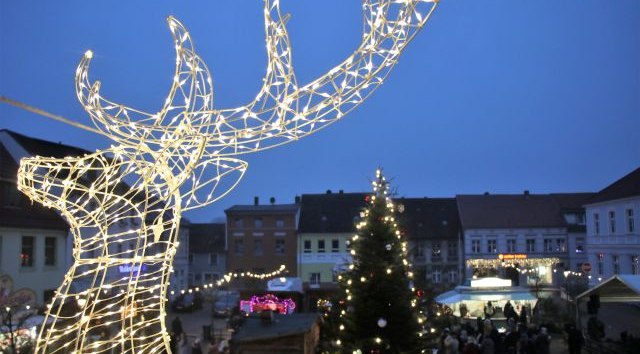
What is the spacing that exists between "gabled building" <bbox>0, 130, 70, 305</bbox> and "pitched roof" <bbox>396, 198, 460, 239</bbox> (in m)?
24.5

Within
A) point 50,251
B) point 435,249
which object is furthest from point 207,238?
point 50,251

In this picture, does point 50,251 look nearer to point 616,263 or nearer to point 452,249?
point 616,263

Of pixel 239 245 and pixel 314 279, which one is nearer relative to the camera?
pixel 239 245

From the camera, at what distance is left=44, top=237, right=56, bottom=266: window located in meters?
22.4

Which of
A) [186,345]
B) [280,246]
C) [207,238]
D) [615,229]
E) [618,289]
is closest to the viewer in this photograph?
[618,289]

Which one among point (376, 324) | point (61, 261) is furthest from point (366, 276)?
point (61, 261)

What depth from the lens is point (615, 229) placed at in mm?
30156

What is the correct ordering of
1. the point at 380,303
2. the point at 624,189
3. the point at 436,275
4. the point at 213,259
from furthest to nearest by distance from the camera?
the point at 213,259 → the point at 436,275 → the point at 624,189 → the point at 380,303

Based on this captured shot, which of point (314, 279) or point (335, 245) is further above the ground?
point (335, 245)

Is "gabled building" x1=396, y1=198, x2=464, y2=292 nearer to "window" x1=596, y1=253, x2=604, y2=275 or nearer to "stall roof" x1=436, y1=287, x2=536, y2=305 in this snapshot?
"window" x1=596, y1=253, x2=604, y2=275

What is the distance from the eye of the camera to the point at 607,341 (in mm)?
15016

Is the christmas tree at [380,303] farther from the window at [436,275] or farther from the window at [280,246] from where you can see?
the window at [436,275]

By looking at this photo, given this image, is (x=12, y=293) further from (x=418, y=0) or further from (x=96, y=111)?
(x=418, y=0)

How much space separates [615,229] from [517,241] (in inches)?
455
